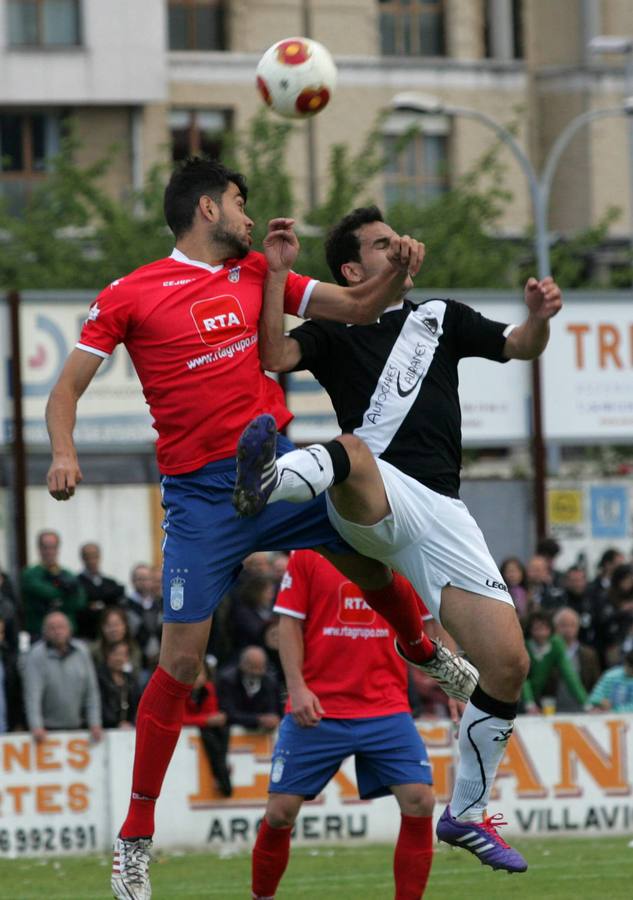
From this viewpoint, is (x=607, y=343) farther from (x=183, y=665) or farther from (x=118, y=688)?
(x=183, y=665)

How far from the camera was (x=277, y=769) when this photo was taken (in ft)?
34.3

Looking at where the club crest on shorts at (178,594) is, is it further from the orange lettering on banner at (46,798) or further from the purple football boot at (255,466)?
the orange lettering on banner at (46,798)

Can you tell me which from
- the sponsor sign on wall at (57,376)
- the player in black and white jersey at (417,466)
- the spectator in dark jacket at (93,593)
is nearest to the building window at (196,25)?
the sponsor sign on wall at (57,376)

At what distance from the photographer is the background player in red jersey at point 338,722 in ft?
32.9

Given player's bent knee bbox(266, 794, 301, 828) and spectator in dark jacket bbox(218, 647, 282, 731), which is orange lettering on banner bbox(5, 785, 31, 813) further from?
player's bent knee bbox(266, 794, 301, 828)

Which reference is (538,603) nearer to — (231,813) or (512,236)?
(231,813)

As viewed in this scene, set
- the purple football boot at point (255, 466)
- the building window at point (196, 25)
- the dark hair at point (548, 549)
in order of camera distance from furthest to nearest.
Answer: the building window at point (196, 25) → the dark hair at point (548, 549) → the purple football boot at point (255, 466)

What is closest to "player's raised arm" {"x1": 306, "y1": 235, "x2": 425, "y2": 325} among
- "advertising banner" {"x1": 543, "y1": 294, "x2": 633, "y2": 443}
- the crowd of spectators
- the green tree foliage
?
the crowd of spectators

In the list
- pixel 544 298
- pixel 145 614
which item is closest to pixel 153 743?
pixel 544 298

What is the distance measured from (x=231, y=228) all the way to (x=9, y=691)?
25.7ft

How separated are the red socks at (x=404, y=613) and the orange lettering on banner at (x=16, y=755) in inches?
266

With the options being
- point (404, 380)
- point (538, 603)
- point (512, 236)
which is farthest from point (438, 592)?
point (512, 236)

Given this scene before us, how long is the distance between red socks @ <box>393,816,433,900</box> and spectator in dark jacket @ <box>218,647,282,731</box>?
508cm

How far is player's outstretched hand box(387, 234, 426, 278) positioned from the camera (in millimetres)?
7984
